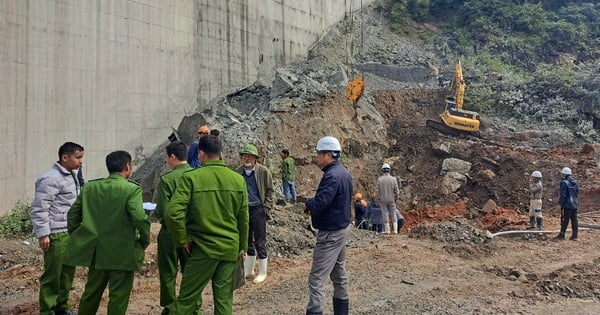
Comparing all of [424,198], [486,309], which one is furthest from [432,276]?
[424,198]

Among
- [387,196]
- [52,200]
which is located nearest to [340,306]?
[52,200]

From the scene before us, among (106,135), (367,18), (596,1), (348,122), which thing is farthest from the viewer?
(596,1)

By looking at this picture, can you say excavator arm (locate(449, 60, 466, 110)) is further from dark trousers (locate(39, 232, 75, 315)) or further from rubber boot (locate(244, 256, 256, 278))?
dark trousers (locate(39, 232, 75, 315))

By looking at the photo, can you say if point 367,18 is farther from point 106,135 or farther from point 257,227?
point 257,227

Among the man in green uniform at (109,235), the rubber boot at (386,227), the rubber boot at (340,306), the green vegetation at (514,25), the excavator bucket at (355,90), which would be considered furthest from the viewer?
the green vegetation at (514,25)

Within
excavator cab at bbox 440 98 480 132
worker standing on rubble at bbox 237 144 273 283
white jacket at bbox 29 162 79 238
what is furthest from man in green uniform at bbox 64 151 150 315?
excavator cab at bbox 440 98 480 132

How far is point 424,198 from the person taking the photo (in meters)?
15.5

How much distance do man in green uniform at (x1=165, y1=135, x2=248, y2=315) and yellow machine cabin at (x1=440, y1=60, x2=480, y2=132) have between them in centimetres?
1480

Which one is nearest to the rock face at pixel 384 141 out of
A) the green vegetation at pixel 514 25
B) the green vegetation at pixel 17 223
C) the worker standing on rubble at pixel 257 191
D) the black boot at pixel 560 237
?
the green vegetation at pixel 17 223

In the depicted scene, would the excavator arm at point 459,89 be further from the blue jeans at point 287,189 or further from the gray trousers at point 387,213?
the gray trousers at point 387,213

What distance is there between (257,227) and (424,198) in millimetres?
10195

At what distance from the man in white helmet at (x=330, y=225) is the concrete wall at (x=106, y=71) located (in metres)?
8.84

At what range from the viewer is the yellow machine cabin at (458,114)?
17.5m

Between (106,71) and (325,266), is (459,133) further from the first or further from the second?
(325,266)
